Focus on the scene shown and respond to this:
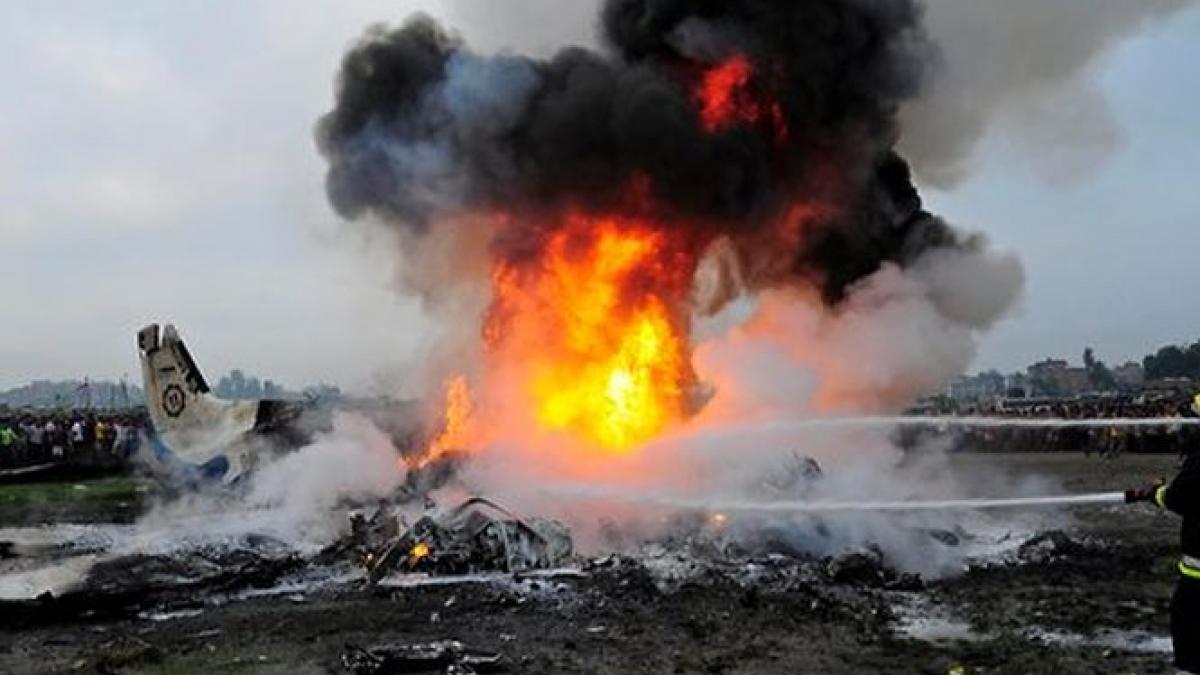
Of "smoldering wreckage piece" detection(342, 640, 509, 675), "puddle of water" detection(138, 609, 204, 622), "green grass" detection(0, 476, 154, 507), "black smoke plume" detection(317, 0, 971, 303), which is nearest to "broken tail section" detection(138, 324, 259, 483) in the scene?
"green grass" detection(0, 476, 154, 507)

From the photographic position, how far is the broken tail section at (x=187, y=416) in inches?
1013

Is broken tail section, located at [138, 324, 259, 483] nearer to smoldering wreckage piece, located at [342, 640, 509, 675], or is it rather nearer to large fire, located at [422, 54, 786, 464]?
large fire, located at [422, 54, 786, 464]

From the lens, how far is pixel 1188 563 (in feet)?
27.4

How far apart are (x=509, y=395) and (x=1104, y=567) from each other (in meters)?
13.0

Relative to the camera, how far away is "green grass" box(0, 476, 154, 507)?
28922 millimetres

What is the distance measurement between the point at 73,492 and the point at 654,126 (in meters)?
19.9

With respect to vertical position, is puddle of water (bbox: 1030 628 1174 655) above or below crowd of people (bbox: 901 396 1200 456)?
below

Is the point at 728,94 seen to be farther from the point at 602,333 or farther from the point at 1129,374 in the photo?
the point at 1129,374

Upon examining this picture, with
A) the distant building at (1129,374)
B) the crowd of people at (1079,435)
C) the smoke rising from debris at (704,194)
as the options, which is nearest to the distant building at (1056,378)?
the distant building at (1129,374)

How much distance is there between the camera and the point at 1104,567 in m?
17.5

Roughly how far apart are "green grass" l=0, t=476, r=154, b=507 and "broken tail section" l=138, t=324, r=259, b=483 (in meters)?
3.36


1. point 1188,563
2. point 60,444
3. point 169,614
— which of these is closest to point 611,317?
point 169,614

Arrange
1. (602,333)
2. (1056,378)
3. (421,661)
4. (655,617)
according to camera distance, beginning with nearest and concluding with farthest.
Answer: (421,661)
(655,617)
(602,333)
(1056,378)

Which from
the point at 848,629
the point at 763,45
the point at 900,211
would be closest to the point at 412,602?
the point at 848,629
